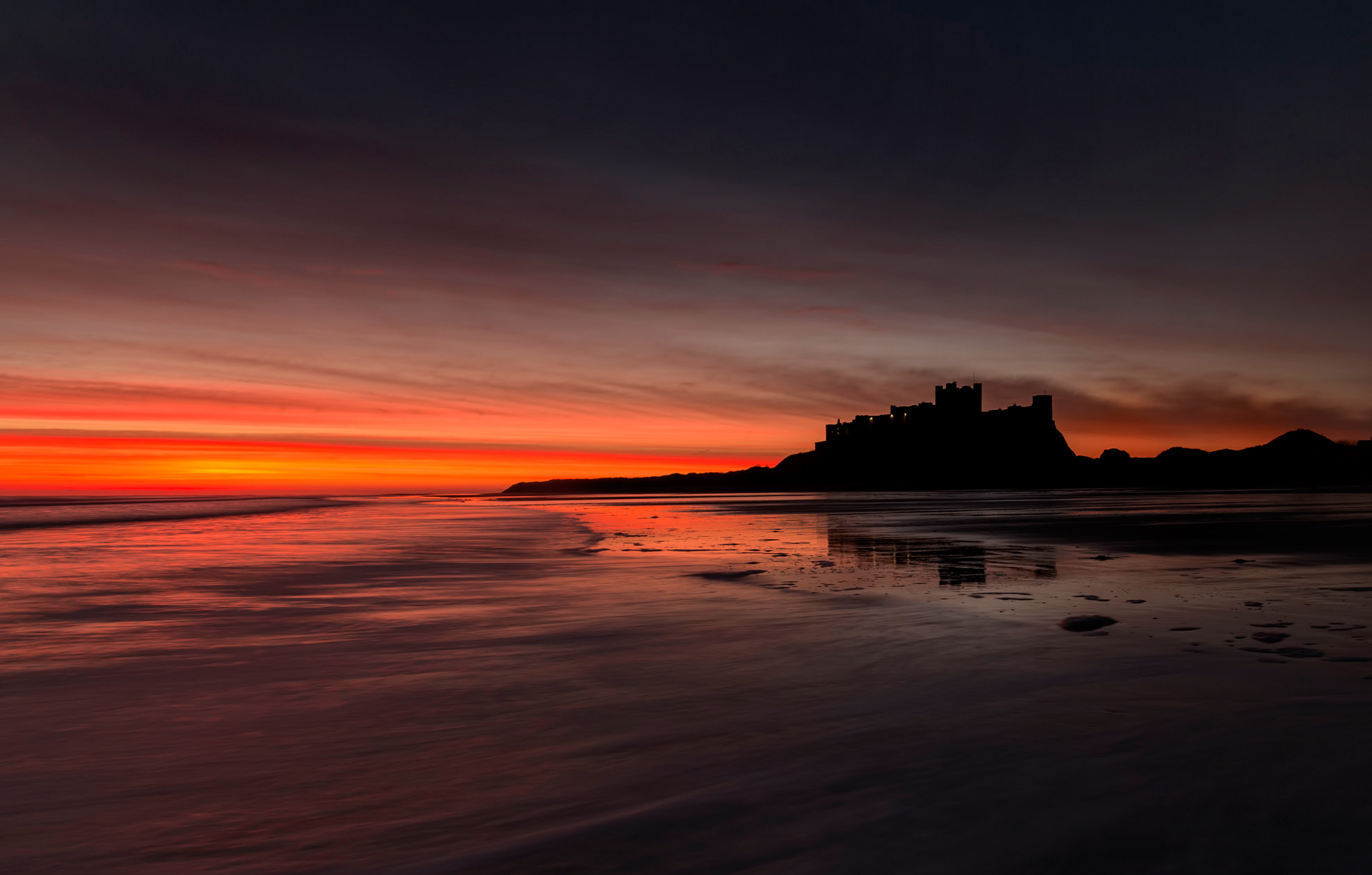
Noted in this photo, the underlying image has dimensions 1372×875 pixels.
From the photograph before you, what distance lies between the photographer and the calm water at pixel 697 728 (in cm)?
324

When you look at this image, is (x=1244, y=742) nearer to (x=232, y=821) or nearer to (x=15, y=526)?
(x=232, y=821)

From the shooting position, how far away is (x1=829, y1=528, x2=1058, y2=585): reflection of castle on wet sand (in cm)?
1209

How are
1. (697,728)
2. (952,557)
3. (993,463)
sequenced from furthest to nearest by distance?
(993,463)
(952,557)
(697,728)

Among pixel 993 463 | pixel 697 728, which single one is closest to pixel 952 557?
pixel 697 728

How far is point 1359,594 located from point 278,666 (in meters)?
11.8

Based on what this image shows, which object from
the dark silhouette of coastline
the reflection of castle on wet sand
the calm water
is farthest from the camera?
the dark silhouette of coastline

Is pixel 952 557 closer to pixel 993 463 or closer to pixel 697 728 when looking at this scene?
pixel 697 728

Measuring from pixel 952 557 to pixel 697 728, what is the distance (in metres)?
11.3

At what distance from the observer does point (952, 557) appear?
49.0 feet

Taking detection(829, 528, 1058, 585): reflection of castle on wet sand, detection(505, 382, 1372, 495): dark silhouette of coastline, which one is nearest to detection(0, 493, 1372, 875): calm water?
detection(829, 528, 1058, 585): reflection of castle on wet sand

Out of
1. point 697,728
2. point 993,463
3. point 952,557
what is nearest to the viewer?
point 697,728

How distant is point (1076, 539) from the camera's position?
739 inches

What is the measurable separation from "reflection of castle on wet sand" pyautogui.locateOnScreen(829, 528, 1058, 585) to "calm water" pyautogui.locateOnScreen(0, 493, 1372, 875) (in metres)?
0.82

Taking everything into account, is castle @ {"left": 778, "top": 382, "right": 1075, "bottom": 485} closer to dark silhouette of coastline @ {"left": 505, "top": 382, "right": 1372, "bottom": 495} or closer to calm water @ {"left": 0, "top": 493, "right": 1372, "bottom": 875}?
dark silhouette of coastline @ {"left": 505, "top": 382, "right": 1372, "bottom": 495}
